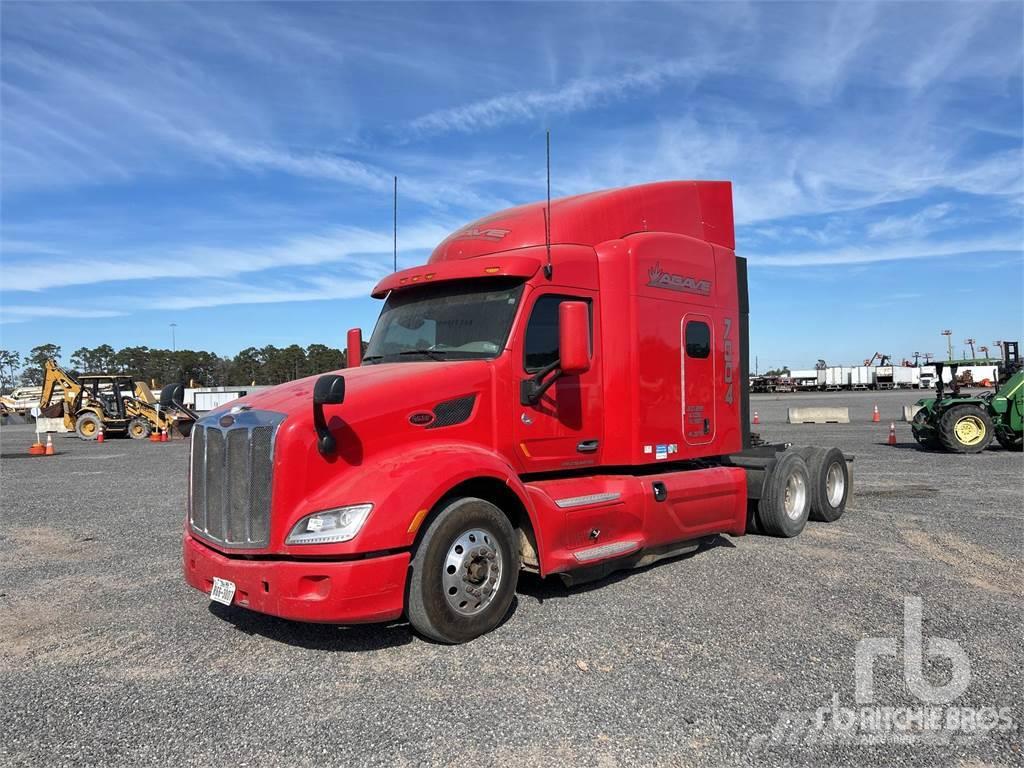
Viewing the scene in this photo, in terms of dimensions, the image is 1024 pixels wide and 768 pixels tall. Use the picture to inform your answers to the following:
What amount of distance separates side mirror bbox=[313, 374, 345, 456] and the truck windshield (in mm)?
1323

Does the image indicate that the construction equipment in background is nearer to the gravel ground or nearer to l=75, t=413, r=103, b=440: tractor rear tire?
l=75, t=413, r=103, b=440: tractor rear tire

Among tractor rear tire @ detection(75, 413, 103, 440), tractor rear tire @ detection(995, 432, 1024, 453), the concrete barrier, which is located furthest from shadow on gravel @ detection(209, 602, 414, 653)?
the concrete barrier

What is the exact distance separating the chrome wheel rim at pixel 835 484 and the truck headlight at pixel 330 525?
20.8ft

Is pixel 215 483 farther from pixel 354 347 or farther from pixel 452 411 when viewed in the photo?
pixel 354 347

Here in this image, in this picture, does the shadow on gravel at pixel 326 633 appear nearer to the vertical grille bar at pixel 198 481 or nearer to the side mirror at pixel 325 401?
the vertical grille bar at pixel 198 481

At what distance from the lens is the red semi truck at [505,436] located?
4.34 metres

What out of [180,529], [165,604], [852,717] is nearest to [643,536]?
[852,717]

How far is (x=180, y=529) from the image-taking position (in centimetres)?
877

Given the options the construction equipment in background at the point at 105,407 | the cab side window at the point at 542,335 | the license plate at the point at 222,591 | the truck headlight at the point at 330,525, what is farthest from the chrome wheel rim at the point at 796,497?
the construction equipment in background at the point at 105,407

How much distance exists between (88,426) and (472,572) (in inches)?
1029

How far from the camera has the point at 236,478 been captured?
14.9 feet

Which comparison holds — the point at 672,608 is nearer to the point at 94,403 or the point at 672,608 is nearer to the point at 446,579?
the point at 446,579

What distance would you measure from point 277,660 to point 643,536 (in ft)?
9.66

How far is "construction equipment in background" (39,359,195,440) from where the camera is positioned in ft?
86.9
